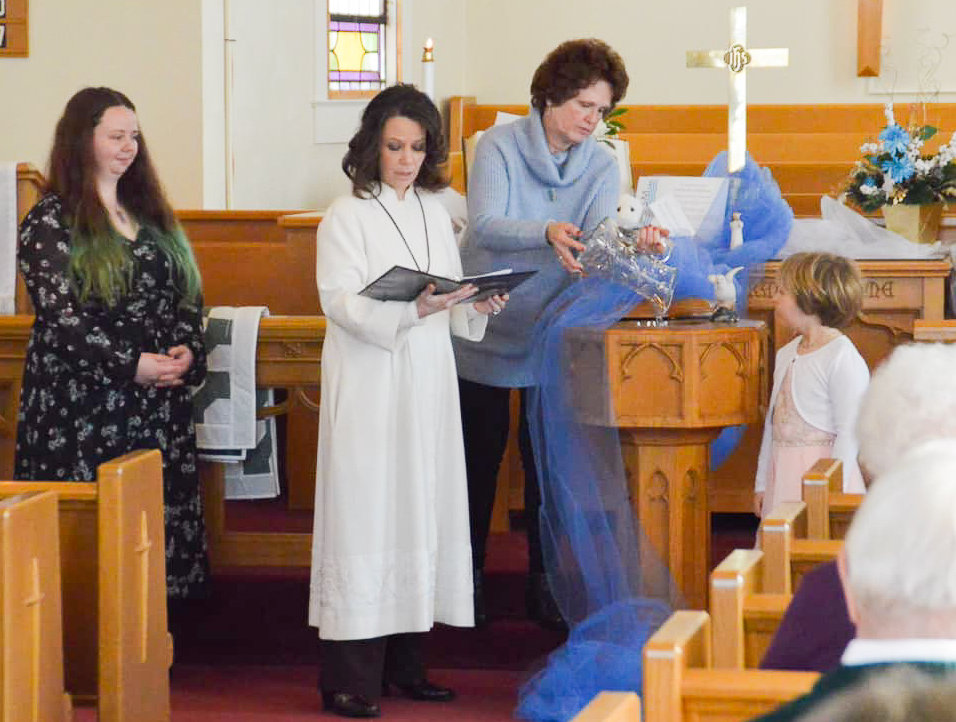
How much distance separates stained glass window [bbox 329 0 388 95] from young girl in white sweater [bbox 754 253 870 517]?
18.6 feet

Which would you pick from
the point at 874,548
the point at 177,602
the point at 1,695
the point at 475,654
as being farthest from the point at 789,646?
the point at 177,602

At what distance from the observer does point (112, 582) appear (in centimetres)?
313

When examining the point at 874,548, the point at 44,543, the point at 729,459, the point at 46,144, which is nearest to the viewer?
the point at 874,548

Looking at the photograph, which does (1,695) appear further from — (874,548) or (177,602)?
(177,602)

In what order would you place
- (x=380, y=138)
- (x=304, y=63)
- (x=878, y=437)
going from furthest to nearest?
(x=304, y=63) → (x=380, y=138) → (x=878, y=437)

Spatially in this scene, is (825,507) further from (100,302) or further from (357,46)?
(357,46)

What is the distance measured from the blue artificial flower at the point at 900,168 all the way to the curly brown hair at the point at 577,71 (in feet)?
5.46

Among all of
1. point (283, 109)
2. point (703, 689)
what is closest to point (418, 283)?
point (703, 689)

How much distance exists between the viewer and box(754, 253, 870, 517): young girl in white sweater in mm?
4219

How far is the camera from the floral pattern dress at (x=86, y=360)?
14.0ft

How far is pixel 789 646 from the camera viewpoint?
6.64 ft

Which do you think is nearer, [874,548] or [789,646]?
[874,548]

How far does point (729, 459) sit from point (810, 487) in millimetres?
2377

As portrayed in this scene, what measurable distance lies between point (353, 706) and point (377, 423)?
70 cm
